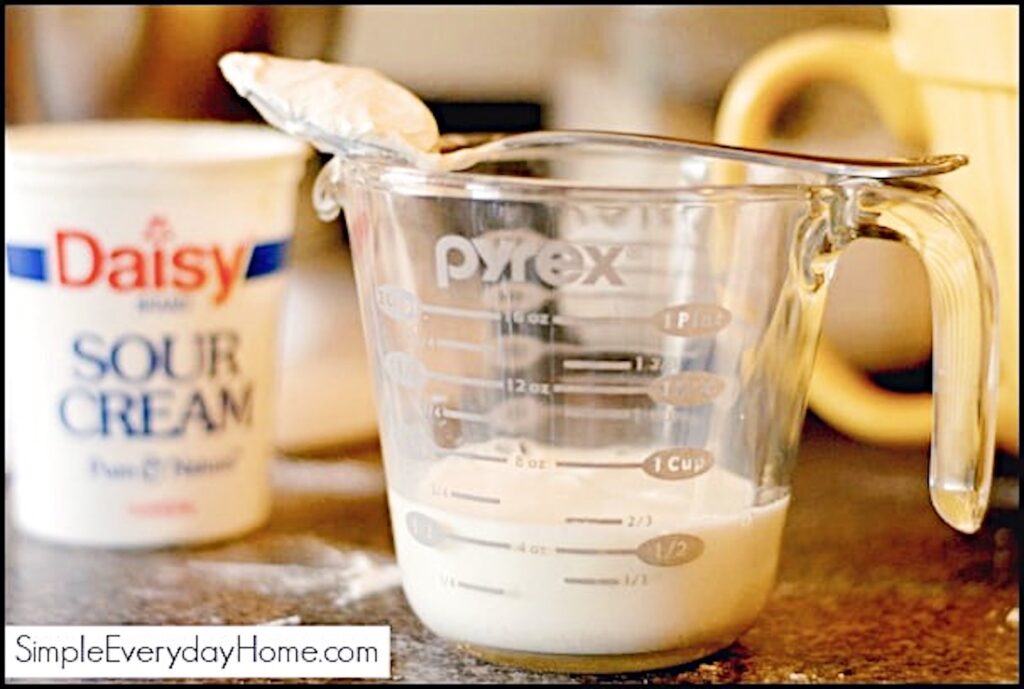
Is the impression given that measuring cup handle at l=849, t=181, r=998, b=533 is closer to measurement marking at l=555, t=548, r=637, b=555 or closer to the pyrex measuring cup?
the pyrex measuring cup

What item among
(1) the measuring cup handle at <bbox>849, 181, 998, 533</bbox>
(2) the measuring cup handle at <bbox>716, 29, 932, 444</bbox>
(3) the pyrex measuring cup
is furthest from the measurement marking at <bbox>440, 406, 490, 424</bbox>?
(2) the measuring cup handle at <bbox>716, 29, 932, 444</bbox>

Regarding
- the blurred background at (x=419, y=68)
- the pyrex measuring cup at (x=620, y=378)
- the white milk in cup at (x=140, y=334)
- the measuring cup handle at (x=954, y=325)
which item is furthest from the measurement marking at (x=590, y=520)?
the blurred background at (x=419, y=68)

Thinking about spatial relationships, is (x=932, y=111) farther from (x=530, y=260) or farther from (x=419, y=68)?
(x=419, y=68)

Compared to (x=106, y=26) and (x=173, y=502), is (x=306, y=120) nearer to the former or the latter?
(x=173, y=502)

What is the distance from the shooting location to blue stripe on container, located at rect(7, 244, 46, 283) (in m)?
0.64

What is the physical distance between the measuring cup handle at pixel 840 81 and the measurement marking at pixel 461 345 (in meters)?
0.24

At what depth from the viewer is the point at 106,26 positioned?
871 millimetres

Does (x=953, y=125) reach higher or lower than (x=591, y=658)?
higher

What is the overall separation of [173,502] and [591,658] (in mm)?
230

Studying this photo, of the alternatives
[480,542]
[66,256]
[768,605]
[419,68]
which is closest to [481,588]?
[480,542]

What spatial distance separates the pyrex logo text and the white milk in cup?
0.17m

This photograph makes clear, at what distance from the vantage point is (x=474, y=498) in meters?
0.52

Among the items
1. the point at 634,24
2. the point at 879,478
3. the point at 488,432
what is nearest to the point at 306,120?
the point at 488,432

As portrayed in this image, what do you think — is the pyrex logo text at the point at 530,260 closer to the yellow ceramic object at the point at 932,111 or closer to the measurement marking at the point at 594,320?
the measurement marking at the point at 594,320
